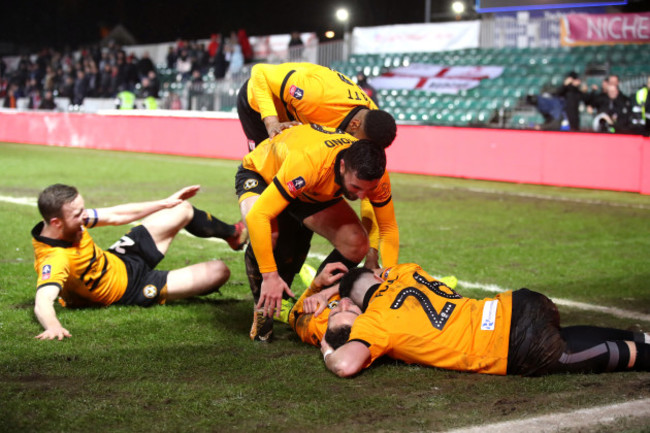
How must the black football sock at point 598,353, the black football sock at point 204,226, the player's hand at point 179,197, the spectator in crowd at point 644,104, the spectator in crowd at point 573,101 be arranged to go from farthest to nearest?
the spectator in crowd at point 573,101 → the spectator in crowd at point 644,104 → the black football sock at point 204,226 → the player's hand at point 179,197 → the black football sock at point 598,353

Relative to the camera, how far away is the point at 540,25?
2259cm

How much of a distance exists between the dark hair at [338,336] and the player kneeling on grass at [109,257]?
5.57ft

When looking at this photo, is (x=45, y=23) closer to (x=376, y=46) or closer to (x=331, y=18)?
(x=331, y=18)

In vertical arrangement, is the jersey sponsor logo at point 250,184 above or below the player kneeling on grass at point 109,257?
above

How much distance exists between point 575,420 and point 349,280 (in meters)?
1.72

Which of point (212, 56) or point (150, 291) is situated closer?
point (150, 291)

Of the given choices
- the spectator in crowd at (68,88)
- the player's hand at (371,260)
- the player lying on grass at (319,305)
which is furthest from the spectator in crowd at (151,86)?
the player lying on grass at (319,305)

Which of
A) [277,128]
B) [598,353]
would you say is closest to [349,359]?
[598,353]

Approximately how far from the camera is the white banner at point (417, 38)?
949 inches

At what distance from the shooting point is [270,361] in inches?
194

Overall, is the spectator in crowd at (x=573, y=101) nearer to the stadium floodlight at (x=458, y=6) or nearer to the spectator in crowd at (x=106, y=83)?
the stadium floodlight at (x=458, y=6)

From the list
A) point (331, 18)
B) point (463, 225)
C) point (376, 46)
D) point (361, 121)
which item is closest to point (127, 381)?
point (361, 121)

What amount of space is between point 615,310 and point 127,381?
12.3ft

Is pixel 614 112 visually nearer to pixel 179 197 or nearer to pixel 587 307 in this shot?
pixel 587 307
